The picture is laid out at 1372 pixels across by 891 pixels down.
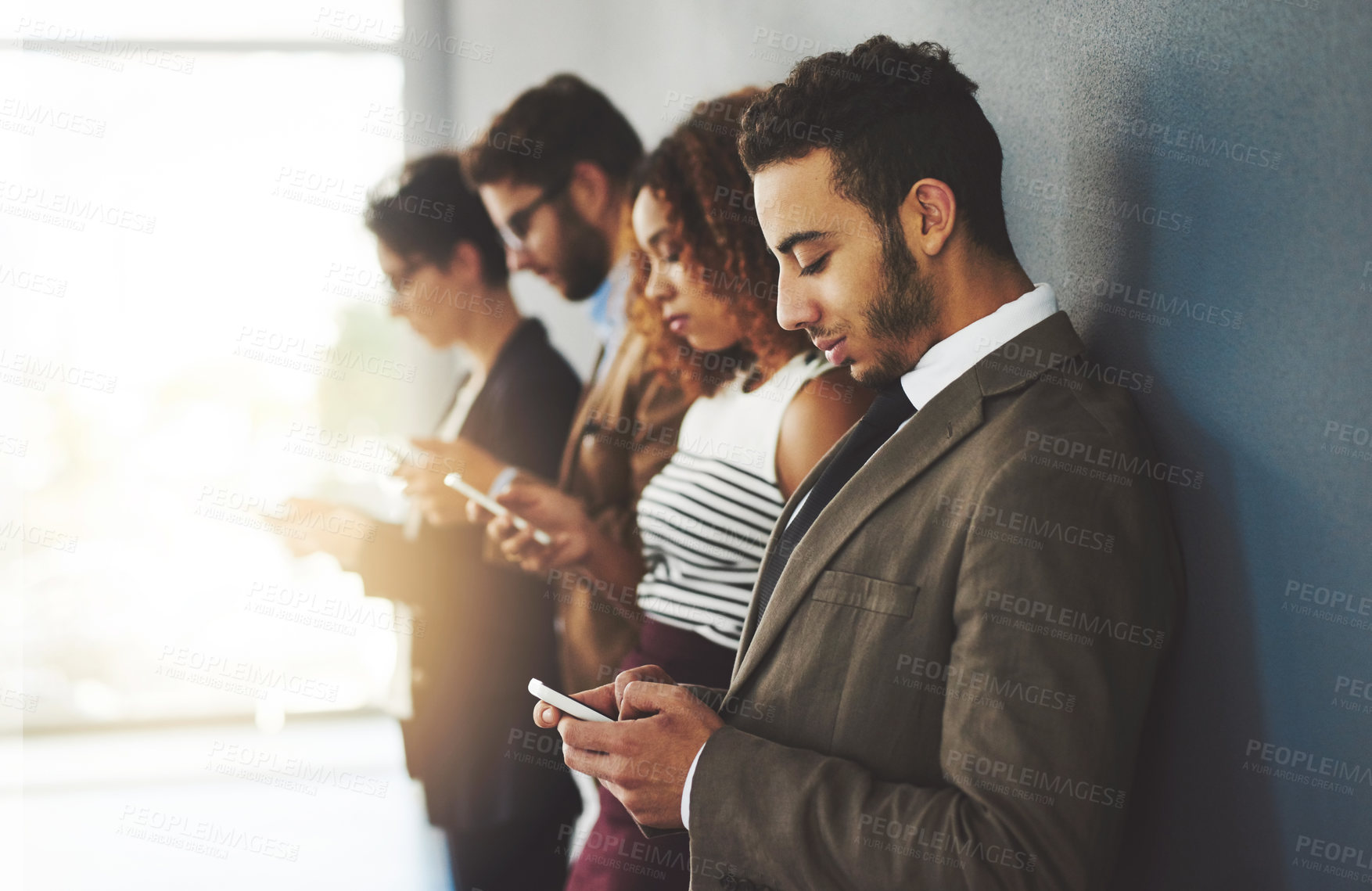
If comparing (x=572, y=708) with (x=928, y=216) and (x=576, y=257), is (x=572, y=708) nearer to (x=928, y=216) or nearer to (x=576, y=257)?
(x=928, y=216)

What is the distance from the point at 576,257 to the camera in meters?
2.68

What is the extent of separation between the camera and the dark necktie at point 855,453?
118cm

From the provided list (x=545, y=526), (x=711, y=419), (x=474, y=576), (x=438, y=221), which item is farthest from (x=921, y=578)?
(x=438, y=221)

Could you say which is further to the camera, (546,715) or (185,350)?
(185,350)

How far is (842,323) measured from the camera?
116 cm

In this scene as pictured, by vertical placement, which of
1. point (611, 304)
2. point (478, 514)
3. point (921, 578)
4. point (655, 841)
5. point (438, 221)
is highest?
point (438, 221)

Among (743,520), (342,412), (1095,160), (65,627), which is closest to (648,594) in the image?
(743,520)

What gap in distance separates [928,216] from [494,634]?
1.96 m

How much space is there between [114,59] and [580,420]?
245 cm

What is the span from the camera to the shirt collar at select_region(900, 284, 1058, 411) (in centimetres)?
109

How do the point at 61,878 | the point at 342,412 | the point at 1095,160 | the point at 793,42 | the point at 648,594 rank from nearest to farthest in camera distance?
the point at 1095,160
the point at 648,594
the point at 793,42
the point at 61,878
the point at 342,412

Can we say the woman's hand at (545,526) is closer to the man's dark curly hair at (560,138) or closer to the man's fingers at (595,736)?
the man's dark curly hair at (560,138)

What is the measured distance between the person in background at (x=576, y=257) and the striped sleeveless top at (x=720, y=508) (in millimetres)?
473

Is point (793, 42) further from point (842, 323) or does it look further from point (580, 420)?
point (842, 323)
